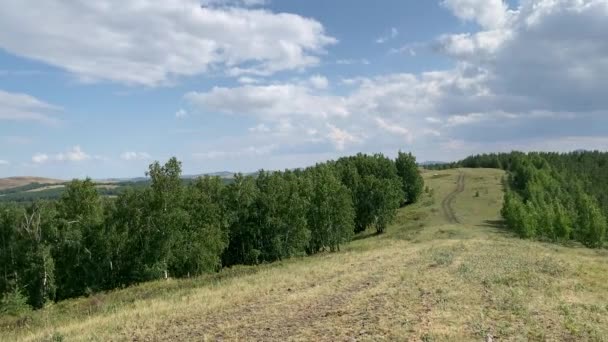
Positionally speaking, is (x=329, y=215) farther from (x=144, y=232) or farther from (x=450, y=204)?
(x=450, y=204)

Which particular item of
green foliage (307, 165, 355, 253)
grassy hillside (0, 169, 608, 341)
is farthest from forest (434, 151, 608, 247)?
grassy hillside (0, 169, 608, 341)

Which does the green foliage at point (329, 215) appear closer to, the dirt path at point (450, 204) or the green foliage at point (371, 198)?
the green foliage at point (371, 198)

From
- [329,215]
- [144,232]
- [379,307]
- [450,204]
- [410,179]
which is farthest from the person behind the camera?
[410,179]

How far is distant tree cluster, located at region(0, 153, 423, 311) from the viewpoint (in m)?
50.9

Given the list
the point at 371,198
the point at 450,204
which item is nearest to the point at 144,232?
the point at 371,198

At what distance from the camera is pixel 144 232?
55594 mm

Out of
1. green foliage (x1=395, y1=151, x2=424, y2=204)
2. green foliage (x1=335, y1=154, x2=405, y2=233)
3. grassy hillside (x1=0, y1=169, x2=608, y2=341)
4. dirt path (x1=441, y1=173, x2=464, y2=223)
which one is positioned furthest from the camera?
green foliage (x1=395, y1=151, x2=424, y2=204)

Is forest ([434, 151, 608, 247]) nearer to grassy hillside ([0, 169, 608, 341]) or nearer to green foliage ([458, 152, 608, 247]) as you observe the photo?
green foliage ([458, 152, 608, 247])

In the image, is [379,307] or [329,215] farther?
[329,215]

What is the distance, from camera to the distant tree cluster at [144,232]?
167 ft

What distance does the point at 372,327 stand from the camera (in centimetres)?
1550

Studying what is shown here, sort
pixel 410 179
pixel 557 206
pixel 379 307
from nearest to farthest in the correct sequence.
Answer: pixel 379 307
pixel 557 206
pixel 410 179

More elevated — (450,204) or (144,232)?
(144,232)

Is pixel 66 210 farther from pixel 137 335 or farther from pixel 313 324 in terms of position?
pixel 313 324
